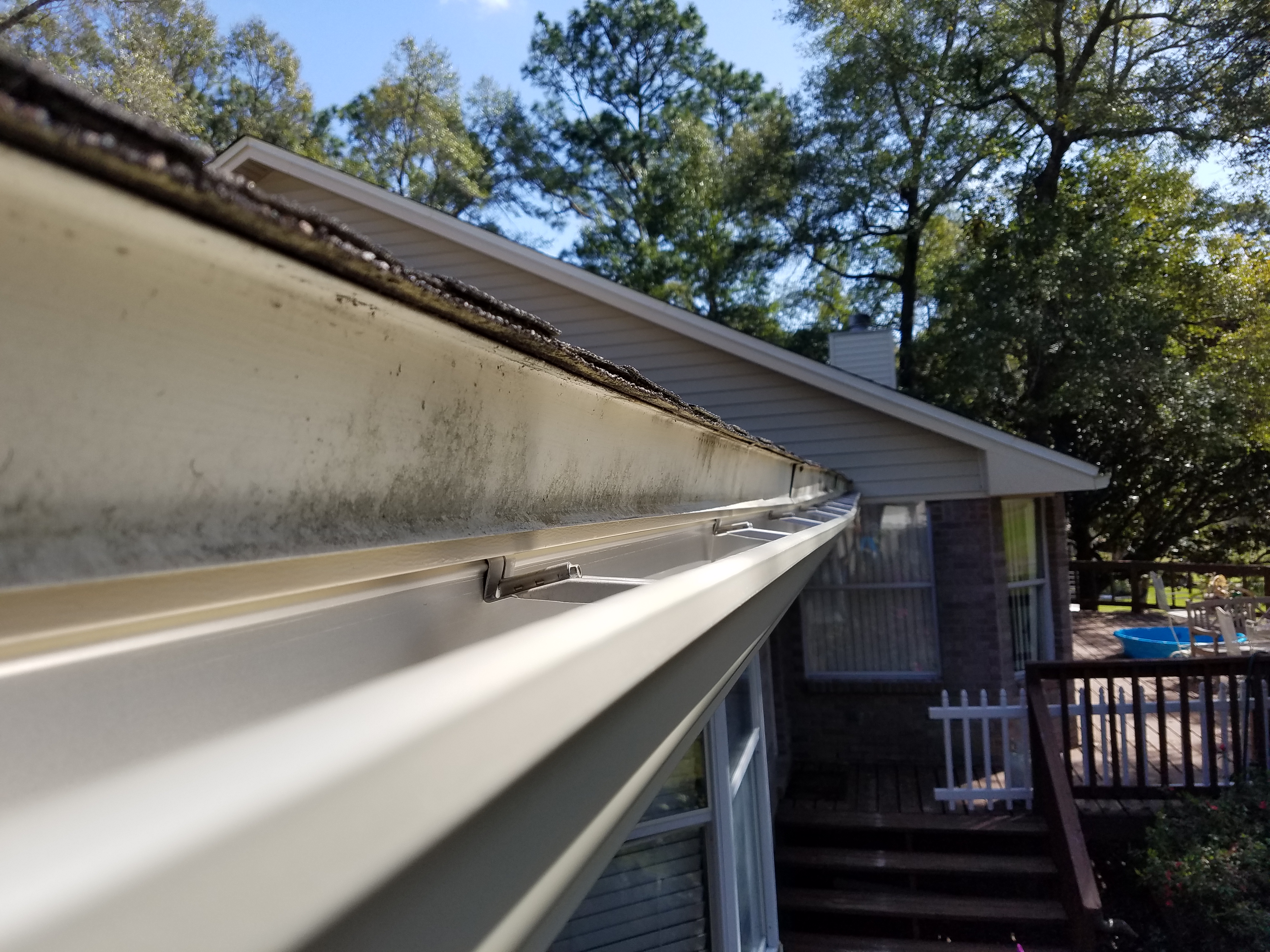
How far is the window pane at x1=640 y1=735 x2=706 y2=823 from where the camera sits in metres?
4.53

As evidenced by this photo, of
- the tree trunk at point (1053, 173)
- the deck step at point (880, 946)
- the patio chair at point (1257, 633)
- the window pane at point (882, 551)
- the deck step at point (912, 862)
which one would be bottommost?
the deck step at point (880, 946)

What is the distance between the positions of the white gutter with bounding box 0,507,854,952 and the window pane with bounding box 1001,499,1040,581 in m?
9.31

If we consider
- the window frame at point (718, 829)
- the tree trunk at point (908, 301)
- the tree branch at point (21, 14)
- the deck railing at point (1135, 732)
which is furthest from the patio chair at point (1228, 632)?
the tree branch at point (21, 14)

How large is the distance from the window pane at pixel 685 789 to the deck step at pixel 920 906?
2876 mm

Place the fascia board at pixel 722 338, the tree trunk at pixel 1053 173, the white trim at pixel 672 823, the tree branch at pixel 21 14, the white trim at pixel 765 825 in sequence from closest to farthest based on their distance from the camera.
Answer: the white trim at pixel 672 823
the white trim at pixel 765 825
the fascia board at pixel 722 338
the tree branch at pixel 21 14
the tree trunk at pixel 1053 173

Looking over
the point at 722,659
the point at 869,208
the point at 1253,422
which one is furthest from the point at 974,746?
the point at 869,208

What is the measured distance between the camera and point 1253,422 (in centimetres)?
1773

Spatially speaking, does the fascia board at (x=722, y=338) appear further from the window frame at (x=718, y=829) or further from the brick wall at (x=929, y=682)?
the window frame at (x=718, y=829)

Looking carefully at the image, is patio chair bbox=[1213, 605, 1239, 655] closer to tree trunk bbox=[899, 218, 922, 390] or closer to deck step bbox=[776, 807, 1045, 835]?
deck step bbox=[776, 807, 1045, 835]

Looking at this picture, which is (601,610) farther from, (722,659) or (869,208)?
(869,208)

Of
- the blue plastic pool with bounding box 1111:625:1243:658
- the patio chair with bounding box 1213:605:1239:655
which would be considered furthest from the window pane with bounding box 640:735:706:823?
the blue plastic pool with bounding box 1111:625:1243:658

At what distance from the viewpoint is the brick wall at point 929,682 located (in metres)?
8.74

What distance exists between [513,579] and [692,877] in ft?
13.5

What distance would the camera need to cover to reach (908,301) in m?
22.2
